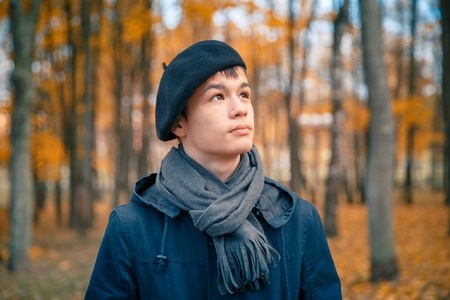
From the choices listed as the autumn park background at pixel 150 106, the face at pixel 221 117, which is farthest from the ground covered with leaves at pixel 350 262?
the face at pixel 221 117

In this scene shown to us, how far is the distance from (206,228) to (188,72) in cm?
63

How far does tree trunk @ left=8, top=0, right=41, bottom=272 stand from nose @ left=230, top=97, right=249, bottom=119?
775 cm

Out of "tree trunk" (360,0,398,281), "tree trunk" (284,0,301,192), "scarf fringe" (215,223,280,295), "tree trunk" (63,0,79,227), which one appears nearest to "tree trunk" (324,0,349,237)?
"tree trunk" (284,0,301,192)

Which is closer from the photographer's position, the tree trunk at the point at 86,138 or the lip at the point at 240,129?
the lip at the point at 240,129

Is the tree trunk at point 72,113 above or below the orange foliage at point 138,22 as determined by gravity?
below

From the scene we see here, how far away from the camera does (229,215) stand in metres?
1.68

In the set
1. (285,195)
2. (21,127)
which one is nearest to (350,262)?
(21,127)

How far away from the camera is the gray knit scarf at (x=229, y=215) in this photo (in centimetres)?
169

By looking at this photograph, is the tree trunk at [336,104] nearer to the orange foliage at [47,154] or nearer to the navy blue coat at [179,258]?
the orange foliage at [47,154]

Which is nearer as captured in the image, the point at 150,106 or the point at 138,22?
the point at 138,22

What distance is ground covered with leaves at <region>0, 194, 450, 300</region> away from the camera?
6.83 m

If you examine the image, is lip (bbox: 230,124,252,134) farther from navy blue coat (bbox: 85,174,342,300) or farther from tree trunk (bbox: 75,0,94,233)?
tree trunk (bbox: 75,0,94,233)

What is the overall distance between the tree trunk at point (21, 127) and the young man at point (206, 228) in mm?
7528

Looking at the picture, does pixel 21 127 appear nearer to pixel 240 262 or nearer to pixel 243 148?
pixel 243 148
